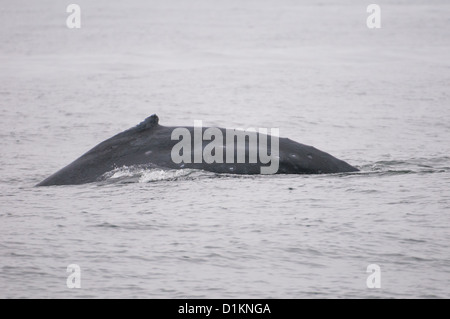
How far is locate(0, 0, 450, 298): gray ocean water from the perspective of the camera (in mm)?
8023

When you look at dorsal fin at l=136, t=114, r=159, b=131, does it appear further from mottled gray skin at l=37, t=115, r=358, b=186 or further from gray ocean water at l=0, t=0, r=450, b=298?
gray ocean water at l=0, t=0, r=450, b=298

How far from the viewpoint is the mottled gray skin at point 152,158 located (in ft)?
34.3

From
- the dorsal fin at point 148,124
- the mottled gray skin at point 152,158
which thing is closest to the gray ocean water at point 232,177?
the mottled gray skin at point 152,158

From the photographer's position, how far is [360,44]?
34.2 meters

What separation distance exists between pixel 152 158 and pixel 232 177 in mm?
901

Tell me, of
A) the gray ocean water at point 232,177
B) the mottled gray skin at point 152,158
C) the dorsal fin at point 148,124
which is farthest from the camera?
the dorsal fin at point 148,124

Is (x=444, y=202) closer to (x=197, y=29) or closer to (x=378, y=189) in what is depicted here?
(x=378, y=189)

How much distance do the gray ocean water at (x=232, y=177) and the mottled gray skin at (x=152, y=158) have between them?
14cm

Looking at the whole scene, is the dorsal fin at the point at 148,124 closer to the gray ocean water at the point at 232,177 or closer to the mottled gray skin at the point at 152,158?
the mottled gray skin at the point at 152,158

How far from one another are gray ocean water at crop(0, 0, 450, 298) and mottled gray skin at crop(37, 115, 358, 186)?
0.14 metres

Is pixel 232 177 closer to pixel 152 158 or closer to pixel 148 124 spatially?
pixel 152 158

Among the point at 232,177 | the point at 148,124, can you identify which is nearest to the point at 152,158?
the point at 148,124

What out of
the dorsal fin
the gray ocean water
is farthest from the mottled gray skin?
the gray ocean water

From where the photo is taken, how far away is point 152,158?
10445 millimetres
